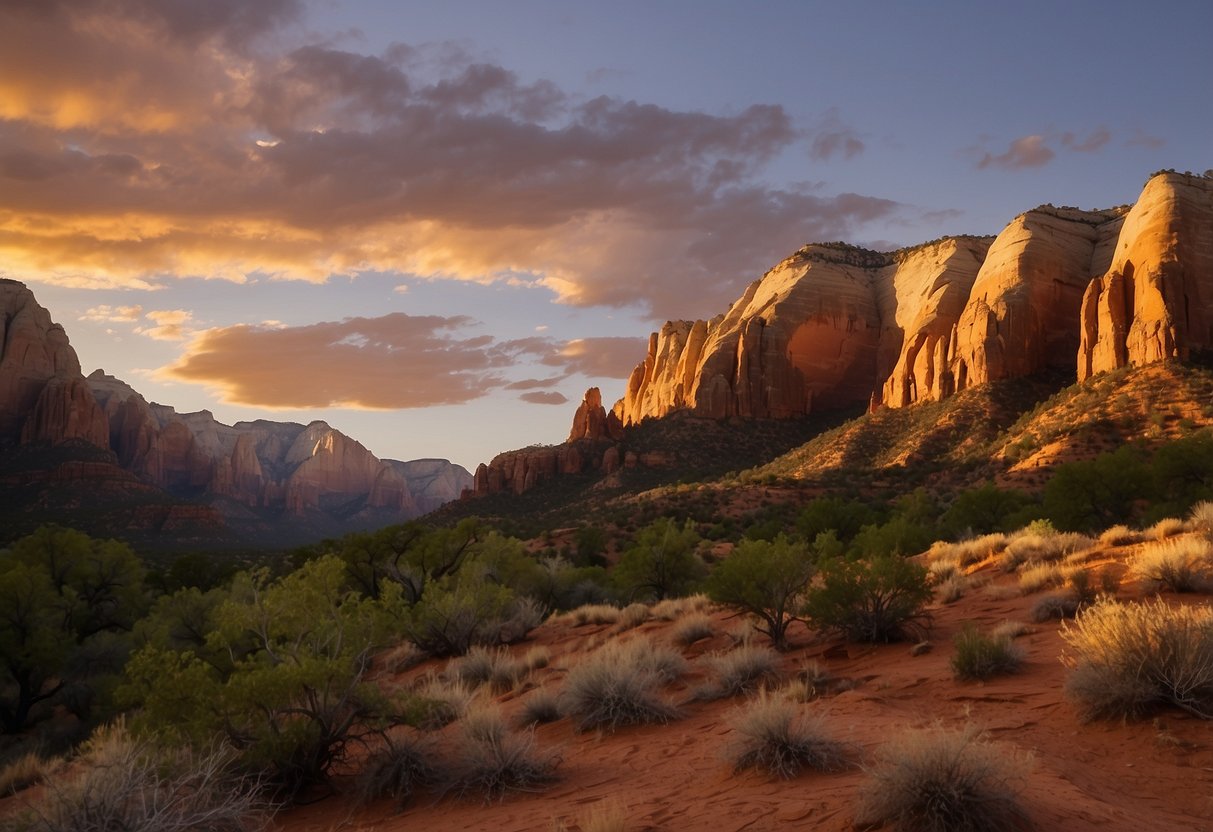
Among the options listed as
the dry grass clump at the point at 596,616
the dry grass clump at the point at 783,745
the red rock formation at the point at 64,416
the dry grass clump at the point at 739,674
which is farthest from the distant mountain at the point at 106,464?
the dry grass clump at the point at 783,745

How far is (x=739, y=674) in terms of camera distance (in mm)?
11406

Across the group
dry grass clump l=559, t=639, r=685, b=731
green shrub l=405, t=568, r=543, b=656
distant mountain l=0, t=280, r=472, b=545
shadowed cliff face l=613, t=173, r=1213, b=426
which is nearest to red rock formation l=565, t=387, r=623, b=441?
shadowed cliff face l=613, t=173, r=1213, b=426

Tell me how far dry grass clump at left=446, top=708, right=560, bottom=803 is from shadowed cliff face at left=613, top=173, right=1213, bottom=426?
6090cm

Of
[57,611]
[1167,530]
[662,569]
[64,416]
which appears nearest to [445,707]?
[1167,530]

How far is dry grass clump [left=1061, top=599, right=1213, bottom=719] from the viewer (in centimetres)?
743

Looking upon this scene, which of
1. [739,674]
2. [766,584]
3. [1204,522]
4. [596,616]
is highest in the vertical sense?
[1204,522]

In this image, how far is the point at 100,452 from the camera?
325 ft

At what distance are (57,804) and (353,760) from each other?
3755 millimetres

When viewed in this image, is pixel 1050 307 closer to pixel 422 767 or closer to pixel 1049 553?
pixel 1049 553

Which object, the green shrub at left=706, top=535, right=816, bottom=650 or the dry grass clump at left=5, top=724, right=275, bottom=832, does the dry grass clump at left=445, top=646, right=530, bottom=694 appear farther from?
the dry grass clump at left=5, top=724, right=275, bottom=832

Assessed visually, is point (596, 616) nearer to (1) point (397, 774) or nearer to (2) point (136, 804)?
(1) point (397, 774)

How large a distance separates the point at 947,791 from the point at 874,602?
27.3 feet

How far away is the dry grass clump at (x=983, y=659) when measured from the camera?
9820 mm

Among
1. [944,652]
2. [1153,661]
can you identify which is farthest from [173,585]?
[1153,661]
